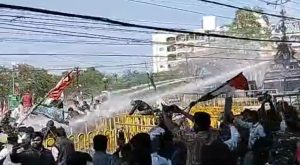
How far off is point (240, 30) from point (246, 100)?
95.7 ft

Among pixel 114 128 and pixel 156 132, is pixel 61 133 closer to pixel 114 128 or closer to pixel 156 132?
pixel 156 132

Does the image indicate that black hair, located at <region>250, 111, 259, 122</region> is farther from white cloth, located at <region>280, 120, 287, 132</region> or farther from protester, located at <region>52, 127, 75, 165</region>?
protester, located at <region>52, 127, 75, 165</region>

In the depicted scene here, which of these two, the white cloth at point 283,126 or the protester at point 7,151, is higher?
the protester at point 7,151

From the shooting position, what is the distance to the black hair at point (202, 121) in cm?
634

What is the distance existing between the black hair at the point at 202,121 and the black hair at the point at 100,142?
41.4 inches

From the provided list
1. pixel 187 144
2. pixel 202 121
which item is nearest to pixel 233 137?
pixel 187 144

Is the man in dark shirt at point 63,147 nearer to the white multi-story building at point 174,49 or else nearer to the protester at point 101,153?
the protester at point 101,153

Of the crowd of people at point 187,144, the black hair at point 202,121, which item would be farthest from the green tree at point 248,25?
the black hair at point 202,121

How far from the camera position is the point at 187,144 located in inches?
315

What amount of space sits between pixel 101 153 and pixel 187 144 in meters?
1.52

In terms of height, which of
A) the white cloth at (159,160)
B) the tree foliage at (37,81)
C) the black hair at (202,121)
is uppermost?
the black hair at (202,121)

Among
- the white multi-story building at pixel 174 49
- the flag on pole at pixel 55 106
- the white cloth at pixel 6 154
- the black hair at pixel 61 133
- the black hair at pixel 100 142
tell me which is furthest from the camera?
the white multi-story building at pixel 174 49

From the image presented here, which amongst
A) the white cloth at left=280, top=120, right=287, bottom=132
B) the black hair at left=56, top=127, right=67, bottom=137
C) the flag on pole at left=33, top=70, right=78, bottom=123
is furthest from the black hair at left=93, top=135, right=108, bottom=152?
the flag on pole at left=33, top=70, right=78, bottom=123

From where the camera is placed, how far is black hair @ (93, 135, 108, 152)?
6.78 metres
